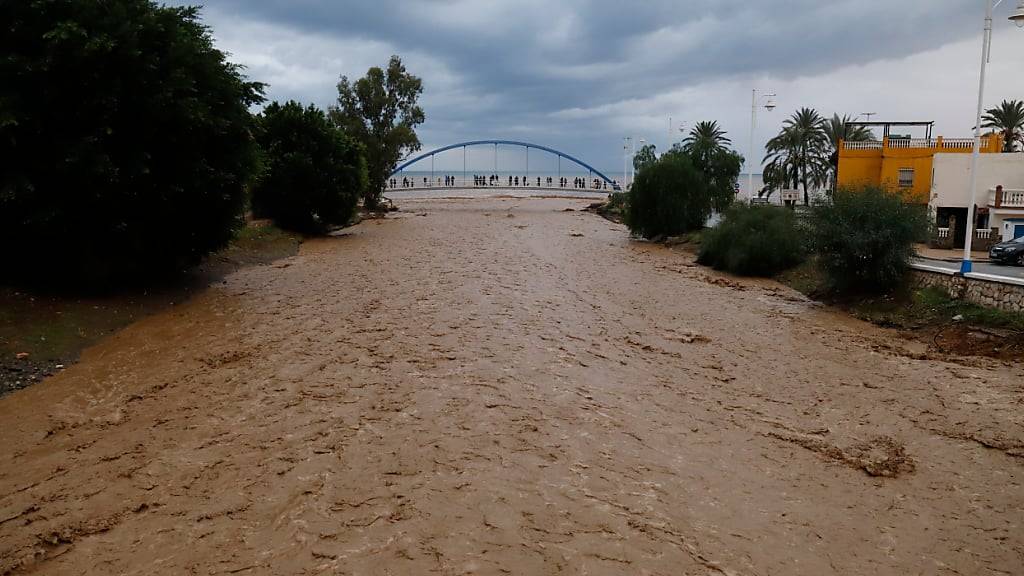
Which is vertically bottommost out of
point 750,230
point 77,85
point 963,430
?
point 963,430

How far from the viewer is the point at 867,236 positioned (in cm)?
1838

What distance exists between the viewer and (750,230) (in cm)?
2730

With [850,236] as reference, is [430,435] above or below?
below

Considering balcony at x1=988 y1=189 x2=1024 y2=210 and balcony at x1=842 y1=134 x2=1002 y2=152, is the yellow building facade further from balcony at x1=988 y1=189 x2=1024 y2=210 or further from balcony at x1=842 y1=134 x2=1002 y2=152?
balcony at x1=988 y1=189 x2=1024 y2=210

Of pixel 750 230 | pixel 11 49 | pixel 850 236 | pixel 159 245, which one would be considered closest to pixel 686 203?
pixel 750 230

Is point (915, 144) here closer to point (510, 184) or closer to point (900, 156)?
point (900, 156)

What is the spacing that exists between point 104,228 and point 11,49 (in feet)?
12.5

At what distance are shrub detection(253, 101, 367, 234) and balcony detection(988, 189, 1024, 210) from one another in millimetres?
33412

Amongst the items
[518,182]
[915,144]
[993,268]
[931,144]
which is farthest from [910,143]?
[518,182]

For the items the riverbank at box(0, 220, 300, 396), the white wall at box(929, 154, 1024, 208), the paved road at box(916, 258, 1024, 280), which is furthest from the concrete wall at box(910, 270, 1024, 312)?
the white wall at box(929, 154, 1024, 208)

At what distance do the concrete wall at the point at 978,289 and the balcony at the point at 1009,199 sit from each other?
21670 millimetres

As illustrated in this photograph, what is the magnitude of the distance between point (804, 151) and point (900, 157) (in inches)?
443

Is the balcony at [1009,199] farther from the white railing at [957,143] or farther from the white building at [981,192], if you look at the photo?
the white railing at [957,143]

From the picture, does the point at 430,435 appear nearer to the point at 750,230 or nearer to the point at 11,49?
the point at 11,49
